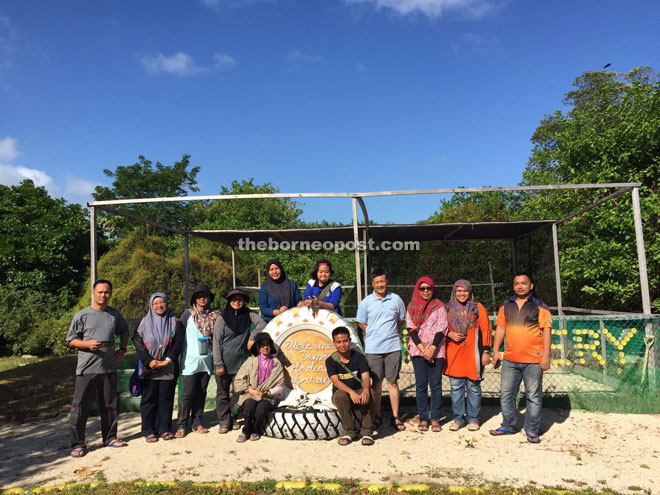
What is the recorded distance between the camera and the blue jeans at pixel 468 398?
4.65m

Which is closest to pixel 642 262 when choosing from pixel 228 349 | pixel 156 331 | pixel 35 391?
pixel 228 349

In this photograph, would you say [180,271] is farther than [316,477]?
Yes

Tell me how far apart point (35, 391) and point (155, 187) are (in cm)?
2186

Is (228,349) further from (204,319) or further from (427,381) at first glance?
(427,381)

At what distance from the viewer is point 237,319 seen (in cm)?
487

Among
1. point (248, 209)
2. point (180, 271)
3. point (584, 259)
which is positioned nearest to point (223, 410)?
point (584, 259)

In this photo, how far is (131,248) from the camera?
55.3 ft

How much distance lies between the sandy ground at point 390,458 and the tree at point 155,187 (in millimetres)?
22161

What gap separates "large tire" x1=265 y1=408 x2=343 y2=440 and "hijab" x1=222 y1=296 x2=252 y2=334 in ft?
3.23

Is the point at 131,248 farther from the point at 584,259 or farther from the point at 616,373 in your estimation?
the point at 616,373

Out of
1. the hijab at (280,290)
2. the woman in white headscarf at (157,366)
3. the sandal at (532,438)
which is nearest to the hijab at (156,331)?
the woman in white headscarf at (157,366)

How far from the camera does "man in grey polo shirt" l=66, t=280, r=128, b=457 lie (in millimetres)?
4277

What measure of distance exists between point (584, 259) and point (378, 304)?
5.80m

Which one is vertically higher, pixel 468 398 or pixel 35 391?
pixel 468 398
